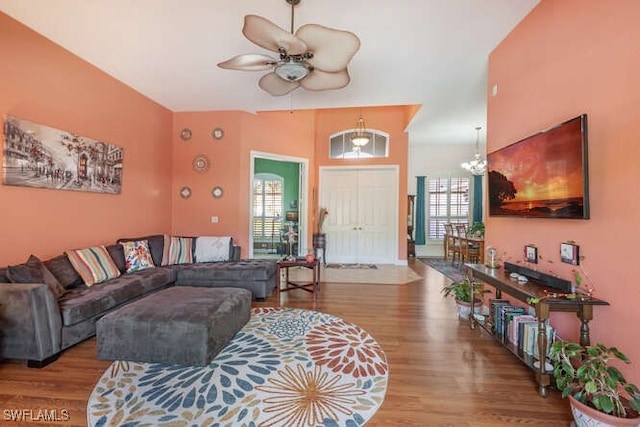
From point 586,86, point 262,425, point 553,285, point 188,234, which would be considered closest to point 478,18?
point 586,86

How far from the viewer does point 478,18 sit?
8.71ft

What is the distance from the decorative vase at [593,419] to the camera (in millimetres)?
1414

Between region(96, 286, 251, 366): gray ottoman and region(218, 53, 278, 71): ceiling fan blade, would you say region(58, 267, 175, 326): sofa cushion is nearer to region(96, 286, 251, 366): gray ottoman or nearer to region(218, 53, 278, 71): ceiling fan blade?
region(96, 286, 251, 366): gray ottoman

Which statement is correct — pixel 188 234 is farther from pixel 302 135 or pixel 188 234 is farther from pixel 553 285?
pixel 553 285

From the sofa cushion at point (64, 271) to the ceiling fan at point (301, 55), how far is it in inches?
102

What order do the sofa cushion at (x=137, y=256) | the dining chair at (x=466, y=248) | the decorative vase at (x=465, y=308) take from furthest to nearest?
the dining chair at (x=466, y=248), the sofa cushion at (x=137, y=256), the decorative vase at (x=465, y=308)

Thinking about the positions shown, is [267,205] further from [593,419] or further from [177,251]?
[593,419]

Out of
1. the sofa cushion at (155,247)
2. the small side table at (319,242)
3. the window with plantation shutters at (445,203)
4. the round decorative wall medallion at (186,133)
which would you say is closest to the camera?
the sofa cushion at (155,247)

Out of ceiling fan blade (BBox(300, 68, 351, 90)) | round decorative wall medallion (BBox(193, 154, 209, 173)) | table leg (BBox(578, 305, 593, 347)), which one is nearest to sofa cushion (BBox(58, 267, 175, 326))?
round decorative wall medallion (BBox(193, 154, 209, 173))

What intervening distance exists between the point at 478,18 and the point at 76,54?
437cm

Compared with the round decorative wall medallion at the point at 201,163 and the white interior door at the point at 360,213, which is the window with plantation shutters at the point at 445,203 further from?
the round decorative wall medallion at the point at 201,163

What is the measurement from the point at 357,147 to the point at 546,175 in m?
4.78

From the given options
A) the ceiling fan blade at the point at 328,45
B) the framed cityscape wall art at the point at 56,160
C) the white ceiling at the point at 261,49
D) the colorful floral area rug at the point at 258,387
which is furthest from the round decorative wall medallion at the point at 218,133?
the colorful floral area rug at the point at 258,387

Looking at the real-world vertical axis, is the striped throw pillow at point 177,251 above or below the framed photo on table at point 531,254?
below
